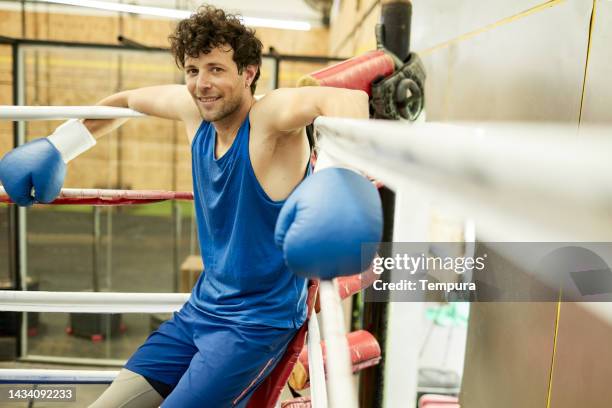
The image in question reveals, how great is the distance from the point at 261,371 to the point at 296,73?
21.3 ft

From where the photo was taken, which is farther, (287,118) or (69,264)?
(69,264)

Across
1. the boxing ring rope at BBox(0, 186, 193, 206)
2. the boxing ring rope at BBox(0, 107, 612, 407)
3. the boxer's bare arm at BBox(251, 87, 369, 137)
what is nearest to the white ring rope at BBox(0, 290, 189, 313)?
the boxing ring rope at BBox(0, 186, 193, 206)

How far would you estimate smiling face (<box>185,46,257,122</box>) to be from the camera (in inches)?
47.0

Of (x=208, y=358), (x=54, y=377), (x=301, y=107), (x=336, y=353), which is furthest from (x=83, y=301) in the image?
(x=336, y=353)

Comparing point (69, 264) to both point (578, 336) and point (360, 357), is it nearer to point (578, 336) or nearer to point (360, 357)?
point (360, 357)

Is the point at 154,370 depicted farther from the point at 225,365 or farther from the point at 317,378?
the point at 317,378

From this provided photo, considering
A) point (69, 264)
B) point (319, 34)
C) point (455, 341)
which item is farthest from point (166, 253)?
point (455, 341)

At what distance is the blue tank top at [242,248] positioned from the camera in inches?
46.5

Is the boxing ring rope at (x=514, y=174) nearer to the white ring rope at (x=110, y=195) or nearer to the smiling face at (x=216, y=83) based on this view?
the smiling face at (x=216, y=83)

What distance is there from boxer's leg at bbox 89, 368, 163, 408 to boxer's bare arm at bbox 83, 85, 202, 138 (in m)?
0.68

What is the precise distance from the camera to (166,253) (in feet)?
23.4

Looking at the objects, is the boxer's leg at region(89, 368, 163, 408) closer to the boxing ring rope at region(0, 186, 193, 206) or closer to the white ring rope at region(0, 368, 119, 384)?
the white ring rope at region(0, 368, 119, 384)

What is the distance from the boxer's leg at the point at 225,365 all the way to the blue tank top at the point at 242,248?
34 millimetres

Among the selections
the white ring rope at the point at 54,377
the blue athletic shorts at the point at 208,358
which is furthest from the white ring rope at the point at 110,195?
the white ring rope at the point at 54,377
